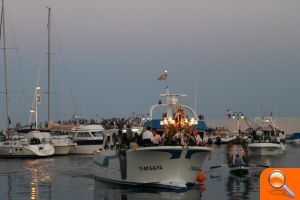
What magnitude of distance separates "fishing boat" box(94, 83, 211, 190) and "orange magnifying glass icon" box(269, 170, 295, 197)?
21251 millimetres

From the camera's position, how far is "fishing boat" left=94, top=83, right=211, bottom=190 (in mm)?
24266

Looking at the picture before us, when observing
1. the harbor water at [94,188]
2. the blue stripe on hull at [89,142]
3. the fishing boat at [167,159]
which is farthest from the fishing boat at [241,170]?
the blue stripe on hull at [89,142]

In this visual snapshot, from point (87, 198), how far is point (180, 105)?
5.99 metres

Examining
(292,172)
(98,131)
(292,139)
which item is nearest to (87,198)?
(292,172)

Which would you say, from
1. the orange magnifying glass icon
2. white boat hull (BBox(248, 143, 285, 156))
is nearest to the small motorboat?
white boat hull (BBox(248, 143, 285, 156))

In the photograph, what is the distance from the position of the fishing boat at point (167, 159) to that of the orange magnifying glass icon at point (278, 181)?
69.7ft

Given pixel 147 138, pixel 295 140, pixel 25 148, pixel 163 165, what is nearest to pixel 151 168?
pixel 163 165

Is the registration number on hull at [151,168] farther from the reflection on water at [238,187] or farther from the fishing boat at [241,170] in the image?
the fishing boat at [241,170]

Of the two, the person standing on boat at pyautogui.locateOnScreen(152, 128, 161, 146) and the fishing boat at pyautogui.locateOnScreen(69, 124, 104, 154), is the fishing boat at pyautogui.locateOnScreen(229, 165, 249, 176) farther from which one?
the fishing boat at pyautogui.locateOnScreen(69, 124, 104, 154)

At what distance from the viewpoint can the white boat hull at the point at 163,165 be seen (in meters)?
24.2

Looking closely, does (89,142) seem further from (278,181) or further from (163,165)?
(278,181)

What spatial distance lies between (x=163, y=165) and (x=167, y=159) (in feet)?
1.07

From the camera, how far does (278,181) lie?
2.77 meters

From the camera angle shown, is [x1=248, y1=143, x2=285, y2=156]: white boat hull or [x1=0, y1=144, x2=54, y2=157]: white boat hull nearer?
[x1=248, y1=143, x2=285, y2=156]: white boat hull
